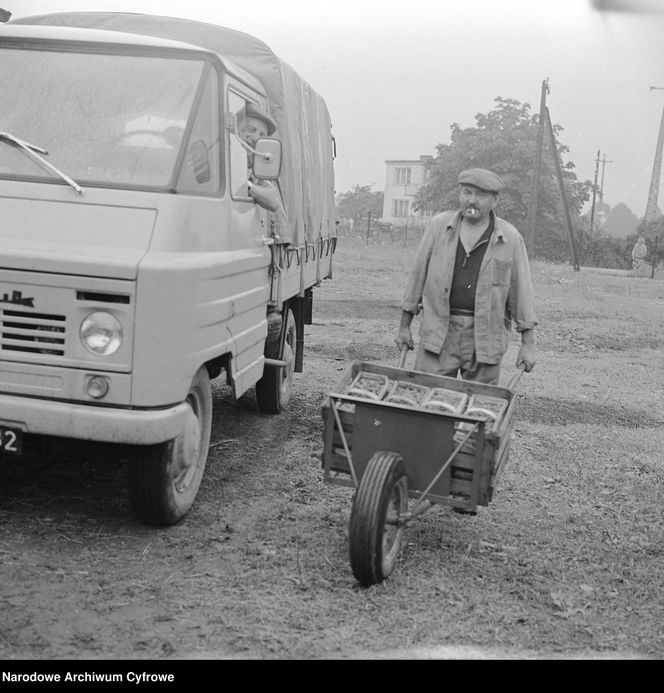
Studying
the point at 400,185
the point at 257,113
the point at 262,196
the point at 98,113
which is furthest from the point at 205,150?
the point at 400,185

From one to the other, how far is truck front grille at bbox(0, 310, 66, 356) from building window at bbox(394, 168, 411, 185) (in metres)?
101

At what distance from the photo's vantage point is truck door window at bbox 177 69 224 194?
523 centimetres

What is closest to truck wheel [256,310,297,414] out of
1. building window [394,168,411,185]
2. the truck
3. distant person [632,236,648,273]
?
the truck

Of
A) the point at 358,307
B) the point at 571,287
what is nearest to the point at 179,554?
the point at 358,307

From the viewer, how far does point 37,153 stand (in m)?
5.09

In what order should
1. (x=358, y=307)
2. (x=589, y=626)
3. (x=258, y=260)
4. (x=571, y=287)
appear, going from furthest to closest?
1. (x=571, y=287)
2. (x=358, y=307)
3. (x=258, y=260)
4. (x=589, y=626)

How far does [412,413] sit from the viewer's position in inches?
189

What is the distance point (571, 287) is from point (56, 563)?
24.5m

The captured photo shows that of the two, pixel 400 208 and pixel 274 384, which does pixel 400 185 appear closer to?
pixel 400 208

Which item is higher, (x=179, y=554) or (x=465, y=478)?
(x=465, y=478)

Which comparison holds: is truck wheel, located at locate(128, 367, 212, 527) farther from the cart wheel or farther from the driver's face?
the driver's face

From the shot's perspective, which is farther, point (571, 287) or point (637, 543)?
point (571, 287)

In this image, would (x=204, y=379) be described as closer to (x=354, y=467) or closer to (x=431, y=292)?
(x=354, y=467)
